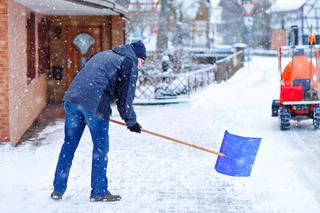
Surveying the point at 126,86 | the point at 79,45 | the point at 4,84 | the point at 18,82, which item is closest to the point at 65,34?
the point at 79,45

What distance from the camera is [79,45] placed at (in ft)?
52.8

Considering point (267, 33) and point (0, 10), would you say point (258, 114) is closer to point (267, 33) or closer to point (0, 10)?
point (0, 10)

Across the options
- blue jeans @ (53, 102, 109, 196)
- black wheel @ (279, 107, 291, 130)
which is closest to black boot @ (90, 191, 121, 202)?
blue jeans @ (53, 102, 109, 196)

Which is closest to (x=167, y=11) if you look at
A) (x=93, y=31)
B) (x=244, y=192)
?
(x=93, y=31)

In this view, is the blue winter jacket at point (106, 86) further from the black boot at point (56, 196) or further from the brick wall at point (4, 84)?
the brick wall at point (4, 84)

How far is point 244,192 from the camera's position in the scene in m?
6.59

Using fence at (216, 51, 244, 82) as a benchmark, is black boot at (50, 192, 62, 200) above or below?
below

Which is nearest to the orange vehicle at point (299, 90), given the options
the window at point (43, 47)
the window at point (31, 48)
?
the window at point (31, 48)

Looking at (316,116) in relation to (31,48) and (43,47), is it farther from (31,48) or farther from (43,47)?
(43,47)

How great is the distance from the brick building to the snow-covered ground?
2.38ft

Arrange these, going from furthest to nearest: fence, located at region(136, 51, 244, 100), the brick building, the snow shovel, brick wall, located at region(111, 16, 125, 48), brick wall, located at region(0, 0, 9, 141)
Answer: fence, located at region(136, 51, 244, 100), brick wall, located at region(111, 16, 125, 48), the brick building, brick wall, located at region(0, 0, 9, 141), the snow shovel

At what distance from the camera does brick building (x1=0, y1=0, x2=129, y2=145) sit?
906 centimetres

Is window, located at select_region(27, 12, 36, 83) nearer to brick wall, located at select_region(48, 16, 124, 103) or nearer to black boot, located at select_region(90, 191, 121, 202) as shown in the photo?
brick wall, located at select_region(48, 16, 124, 103)

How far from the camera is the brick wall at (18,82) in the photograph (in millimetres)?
9258
